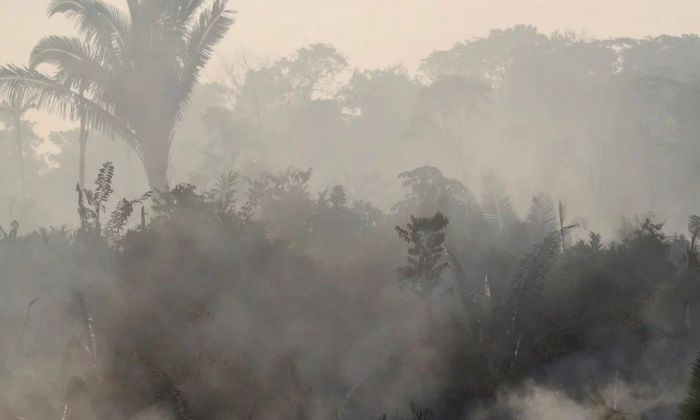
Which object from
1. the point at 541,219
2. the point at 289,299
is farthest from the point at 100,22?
the point at 541,219

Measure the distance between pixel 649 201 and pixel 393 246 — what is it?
3065 cm

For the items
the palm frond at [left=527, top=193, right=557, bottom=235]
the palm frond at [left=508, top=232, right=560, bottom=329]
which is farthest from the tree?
the palm frond at [left=527, top=193, right=557, bottom=235]

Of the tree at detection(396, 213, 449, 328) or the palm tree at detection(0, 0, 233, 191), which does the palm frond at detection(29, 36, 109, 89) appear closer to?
the palm tree at detection(0, 0, 233, 191)

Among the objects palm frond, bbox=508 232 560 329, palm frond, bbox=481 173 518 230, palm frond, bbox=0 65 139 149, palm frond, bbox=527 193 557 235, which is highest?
palm frond, bbox=0 65 139 149

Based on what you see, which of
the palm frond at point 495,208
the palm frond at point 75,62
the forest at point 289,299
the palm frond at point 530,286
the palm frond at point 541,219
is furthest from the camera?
the palm frond at point 495,208

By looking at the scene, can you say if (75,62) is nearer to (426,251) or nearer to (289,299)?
(289,299)

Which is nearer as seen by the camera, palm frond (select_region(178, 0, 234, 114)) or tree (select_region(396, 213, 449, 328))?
tree (select_region(396, 213, 449, 328))

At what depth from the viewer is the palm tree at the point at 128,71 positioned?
17.6 metres

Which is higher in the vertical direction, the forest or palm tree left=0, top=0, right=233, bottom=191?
palm tree left=0, top=0, right=233, bottom=191

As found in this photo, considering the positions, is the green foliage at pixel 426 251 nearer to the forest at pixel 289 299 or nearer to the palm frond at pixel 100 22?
the forest at pixel 289 299

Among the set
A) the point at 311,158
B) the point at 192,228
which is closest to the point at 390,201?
the point at 311,158

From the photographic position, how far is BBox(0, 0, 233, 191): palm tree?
17.6m

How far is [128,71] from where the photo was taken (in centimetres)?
1789

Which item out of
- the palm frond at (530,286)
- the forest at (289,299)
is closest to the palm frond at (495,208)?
the forest at (289,299)
